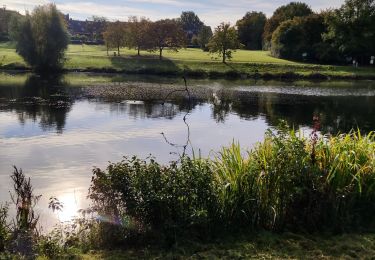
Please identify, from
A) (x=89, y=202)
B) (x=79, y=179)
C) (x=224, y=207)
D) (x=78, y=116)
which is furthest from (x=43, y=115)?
(x=224, y=207)

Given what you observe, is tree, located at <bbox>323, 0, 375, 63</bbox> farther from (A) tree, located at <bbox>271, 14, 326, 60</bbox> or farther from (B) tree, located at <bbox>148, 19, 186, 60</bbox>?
(B) tree, located at <bbox>148, 19, 186, 60</bbox>

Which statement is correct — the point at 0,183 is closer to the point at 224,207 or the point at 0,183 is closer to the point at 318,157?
the point at 224,207

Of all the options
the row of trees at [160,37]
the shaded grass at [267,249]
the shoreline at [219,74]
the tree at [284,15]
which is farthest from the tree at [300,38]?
the shaded grass at [267,249]

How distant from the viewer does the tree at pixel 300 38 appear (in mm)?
85188

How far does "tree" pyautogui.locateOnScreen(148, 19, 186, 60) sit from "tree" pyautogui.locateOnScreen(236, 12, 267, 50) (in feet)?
139

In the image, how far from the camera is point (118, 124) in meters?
30.2

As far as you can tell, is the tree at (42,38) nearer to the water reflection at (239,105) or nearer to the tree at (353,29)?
the water reflection at (239,105)

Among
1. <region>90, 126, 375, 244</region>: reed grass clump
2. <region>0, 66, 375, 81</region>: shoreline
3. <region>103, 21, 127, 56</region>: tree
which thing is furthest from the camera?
<region>103, 21, 127, 56</region>: tree

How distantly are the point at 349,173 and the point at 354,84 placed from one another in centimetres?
5883

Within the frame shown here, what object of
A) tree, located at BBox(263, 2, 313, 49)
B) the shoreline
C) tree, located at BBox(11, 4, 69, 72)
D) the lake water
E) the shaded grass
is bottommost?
the lake water

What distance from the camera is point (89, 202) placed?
14.2 m

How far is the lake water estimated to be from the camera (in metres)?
18.3

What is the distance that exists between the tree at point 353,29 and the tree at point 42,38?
49832 millimetres

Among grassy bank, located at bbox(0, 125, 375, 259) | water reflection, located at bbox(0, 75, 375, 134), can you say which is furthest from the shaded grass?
water reflection, located at bbox(0, 75, 375, 134)
